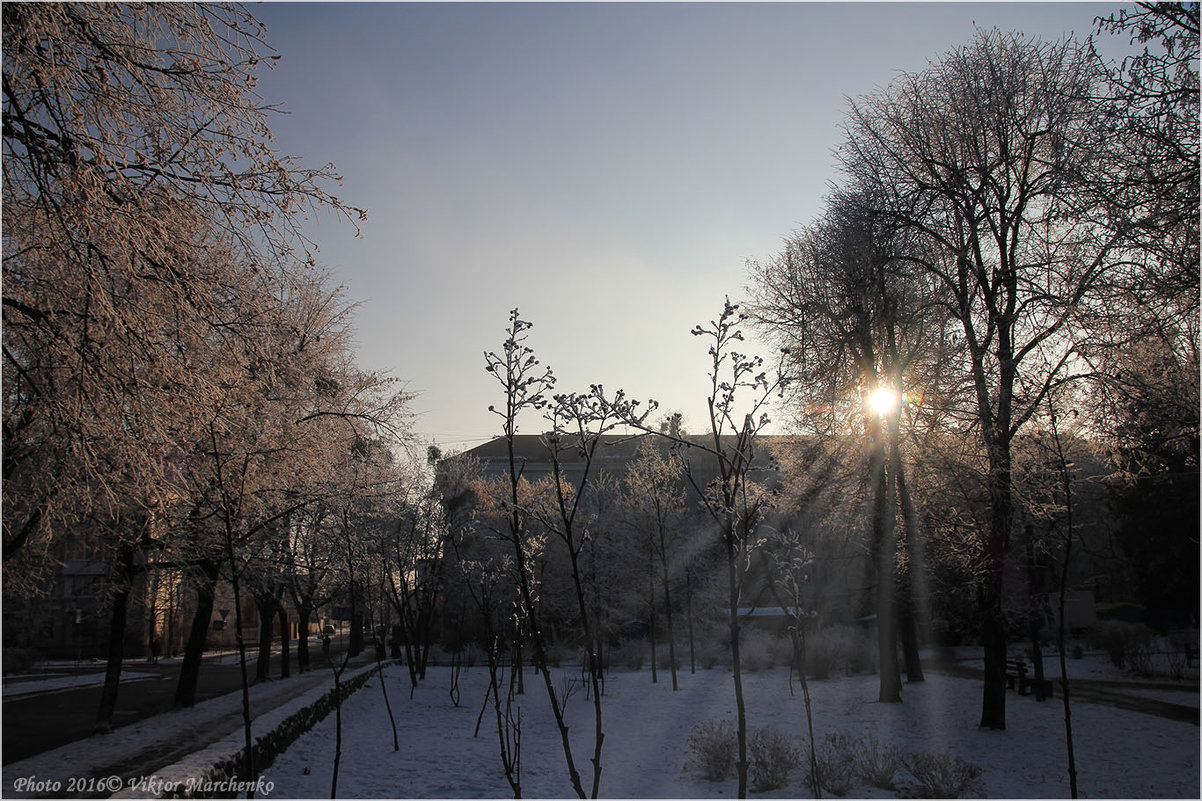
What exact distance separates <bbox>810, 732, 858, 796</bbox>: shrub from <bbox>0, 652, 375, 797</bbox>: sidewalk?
686 cm

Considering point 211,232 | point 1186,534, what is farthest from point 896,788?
point 1186,534

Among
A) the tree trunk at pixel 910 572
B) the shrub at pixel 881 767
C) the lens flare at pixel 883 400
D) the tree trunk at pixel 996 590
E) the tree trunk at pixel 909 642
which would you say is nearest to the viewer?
the shrub at pixel 881 767

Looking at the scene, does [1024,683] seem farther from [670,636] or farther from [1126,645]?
[670,636]

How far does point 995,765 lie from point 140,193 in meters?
11.5

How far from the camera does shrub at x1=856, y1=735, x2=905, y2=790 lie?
928 centimetres

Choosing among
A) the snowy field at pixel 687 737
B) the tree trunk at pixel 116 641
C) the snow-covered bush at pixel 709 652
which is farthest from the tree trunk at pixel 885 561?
the tree trunk at pixel 116 641

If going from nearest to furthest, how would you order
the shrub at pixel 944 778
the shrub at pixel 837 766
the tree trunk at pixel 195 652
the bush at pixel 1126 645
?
the shrub at pixel 944 778 < the shrub at pixel 837 766 < the tree trunk at pixel 195 652 < the bush at pixel 1126 645

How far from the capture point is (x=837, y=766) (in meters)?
9.50

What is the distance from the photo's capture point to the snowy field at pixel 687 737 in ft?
30.7

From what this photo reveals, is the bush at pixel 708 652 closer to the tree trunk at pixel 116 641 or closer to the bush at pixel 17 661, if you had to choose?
the tree trunk at pixel 116 641

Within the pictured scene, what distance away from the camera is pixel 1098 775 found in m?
9.30

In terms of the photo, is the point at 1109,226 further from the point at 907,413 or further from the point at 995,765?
the point at 907,413

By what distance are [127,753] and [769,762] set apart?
26.7ft

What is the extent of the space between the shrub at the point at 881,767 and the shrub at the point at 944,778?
0.80 feet
